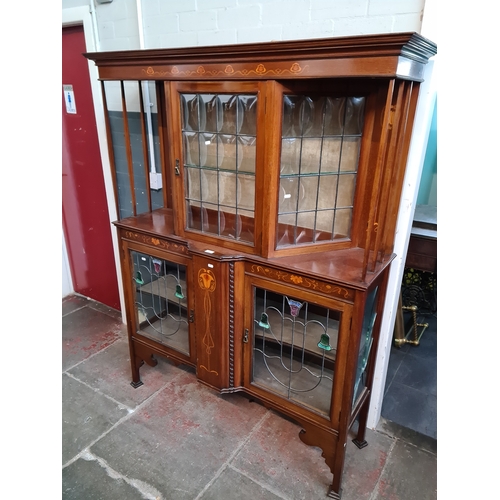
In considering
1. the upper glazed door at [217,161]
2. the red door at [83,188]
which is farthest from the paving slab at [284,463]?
the red door at [83,188]

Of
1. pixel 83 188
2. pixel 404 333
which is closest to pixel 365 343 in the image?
pixel 404 333

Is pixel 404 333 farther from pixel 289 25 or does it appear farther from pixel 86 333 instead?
pixel 86 333

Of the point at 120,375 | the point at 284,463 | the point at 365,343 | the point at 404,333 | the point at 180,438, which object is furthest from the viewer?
the point at 404,333

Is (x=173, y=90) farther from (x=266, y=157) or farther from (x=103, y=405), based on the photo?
(x=103, y=405)

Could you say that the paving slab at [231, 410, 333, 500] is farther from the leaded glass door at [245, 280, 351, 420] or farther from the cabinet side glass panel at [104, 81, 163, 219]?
the cabinet side glass panel at [104, 81, 163, 219]

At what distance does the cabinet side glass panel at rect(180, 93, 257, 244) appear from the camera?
1.61m

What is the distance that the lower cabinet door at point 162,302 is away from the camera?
2.01 meters

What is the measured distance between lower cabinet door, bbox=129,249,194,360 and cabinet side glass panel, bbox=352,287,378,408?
84 cm

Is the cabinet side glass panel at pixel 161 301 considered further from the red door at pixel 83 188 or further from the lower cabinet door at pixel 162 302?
the red door at pixel 83 188

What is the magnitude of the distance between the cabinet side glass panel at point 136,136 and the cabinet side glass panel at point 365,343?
134 centimetres

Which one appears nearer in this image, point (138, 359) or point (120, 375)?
point (138, 359)

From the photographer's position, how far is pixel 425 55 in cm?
135

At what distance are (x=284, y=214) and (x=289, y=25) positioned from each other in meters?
0.83

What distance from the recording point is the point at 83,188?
9.34ft
